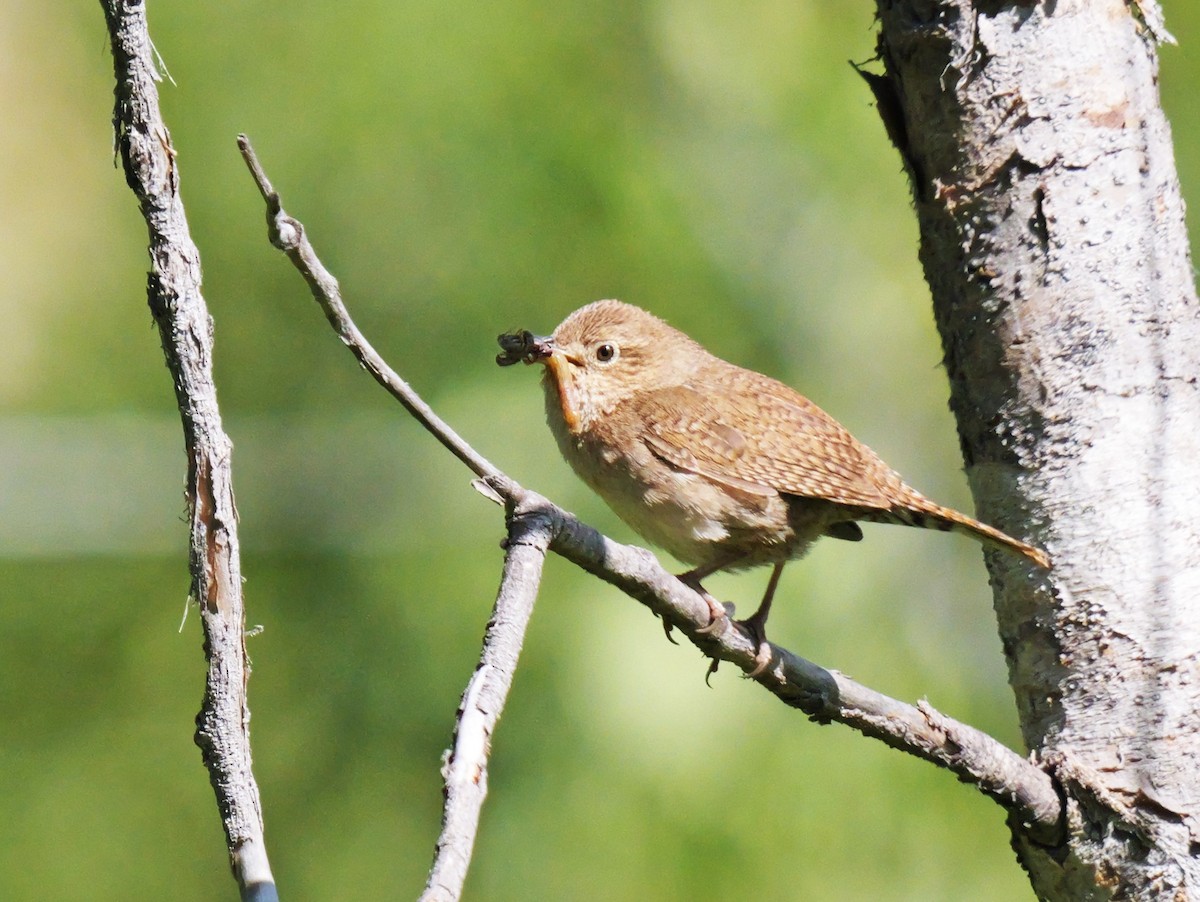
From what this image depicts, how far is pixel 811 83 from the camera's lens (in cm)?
609

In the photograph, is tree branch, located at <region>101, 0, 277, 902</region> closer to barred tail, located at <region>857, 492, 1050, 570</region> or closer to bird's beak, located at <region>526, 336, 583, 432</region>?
barred tail, located at <region>857, 492, 1050, 570</region>

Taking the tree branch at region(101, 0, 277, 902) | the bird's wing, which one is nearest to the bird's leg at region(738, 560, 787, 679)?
the bird's wing

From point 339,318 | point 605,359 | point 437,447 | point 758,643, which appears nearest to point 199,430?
point 339,318

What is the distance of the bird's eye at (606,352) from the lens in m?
4.21

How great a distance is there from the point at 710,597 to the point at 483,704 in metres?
1.39

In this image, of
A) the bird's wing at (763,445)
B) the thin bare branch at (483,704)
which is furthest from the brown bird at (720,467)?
the thin bare branch at (483,704)

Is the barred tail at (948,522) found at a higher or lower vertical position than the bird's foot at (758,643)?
higher

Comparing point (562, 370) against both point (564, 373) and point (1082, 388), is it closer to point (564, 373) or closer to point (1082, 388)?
point (564, 373)

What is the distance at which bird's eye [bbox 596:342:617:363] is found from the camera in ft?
13.8

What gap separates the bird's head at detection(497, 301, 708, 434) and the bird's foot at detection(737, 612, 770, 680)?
79 centimetres

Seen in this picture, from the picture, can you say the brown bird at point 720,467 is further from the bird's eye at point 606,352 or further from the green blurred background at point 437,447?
the green blurred background at point 437,447

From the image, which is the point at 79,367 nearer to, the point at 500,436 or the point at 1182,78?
Answer: the point at 500,436

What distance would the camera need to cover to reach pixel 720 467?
3682 millimetres

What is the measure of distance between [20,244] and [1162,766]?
671cm
